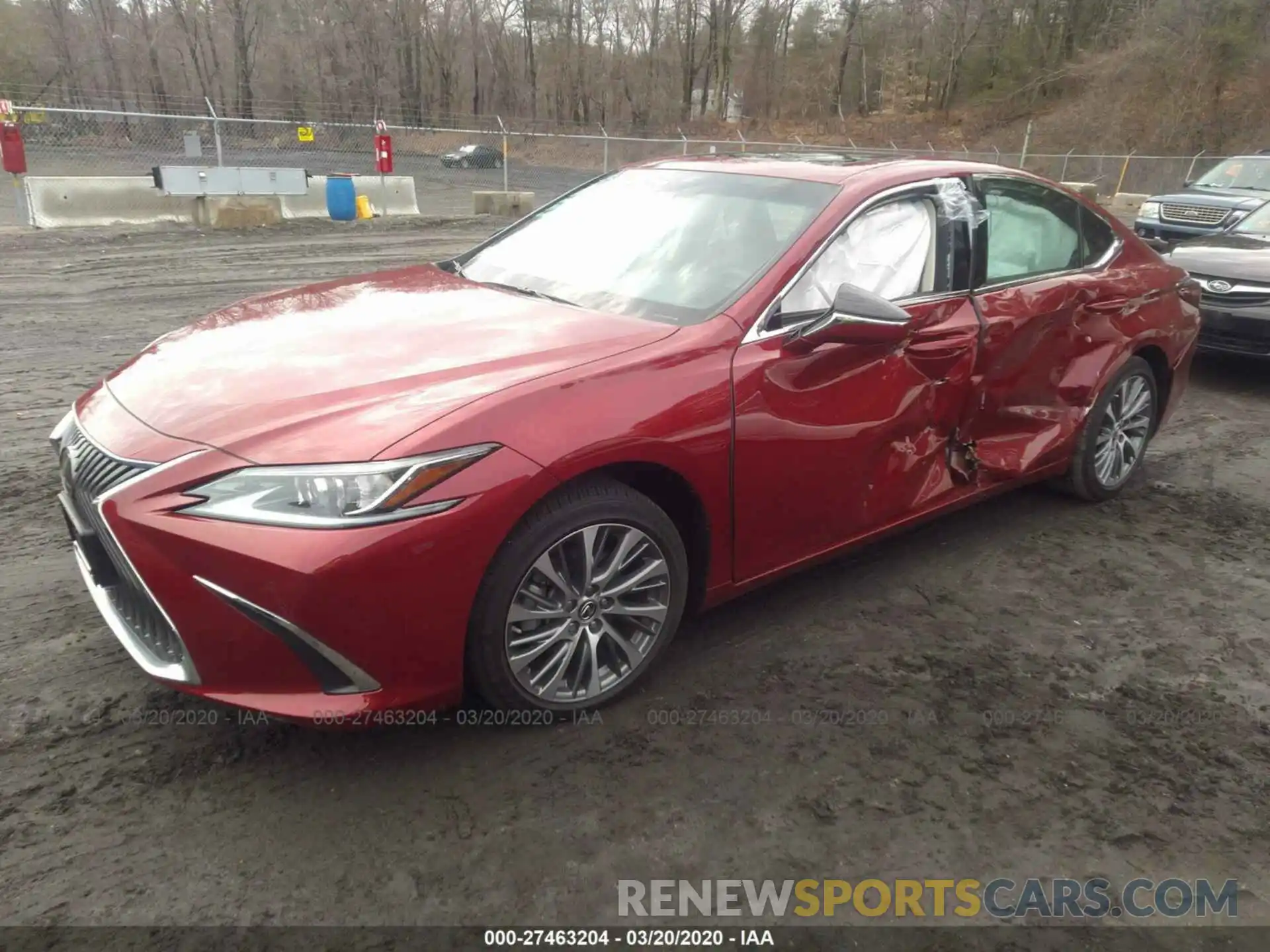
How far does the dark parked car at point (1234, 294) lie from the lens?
6.76 m

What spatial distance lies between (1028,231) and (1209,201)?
1176cm

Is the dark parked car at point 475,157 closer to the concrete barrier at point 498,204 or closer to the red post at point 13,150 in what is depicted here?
the concrete barrier at point 498,204

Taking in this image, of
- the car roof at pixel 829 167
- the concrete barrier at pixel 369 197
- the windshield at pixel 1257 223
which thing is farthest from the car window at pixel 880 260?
the concrete barrier at pixel 369 197

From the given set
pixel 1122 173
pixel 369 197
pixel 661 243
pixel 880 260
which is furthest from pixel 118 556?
pixel 1122 173

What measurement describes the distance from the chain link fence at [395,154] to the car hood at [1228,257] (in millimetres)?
3221

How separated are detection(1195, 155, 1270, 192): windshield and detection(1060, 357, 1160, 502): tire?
11.5m

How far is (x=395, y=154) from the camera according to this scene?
24609 millimetres

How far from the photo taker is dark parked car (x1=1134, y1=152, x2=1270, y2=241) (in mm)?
13195

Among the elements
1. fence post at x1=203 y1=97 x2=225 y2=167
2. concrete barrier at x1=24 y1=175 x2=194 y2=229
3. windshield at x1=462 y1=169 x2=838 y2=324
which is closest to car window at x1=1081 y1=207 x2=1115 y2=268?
windshield at x1=462 y1=169 x2=838 y2=324

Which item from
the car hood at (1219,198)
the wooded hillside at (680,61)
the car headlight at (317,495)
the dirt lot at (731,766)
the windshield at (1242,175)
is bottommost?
the dirt lot at (731,766)

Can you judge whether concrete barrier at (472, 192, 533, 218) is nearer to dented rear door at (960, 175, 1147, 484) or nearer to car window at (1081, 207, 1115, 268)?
car window at (1081, 207, 1115, 268)

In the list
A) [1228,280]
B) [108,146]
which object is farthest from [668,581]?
[108,146]

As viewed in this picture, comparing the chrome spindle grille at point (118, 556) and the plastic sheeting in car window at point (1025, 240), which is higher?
the plastic sheeting in car window at point (1025, 240)

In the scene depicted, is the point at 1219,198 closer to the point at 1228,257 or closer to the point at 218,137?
the point at 1228,257
